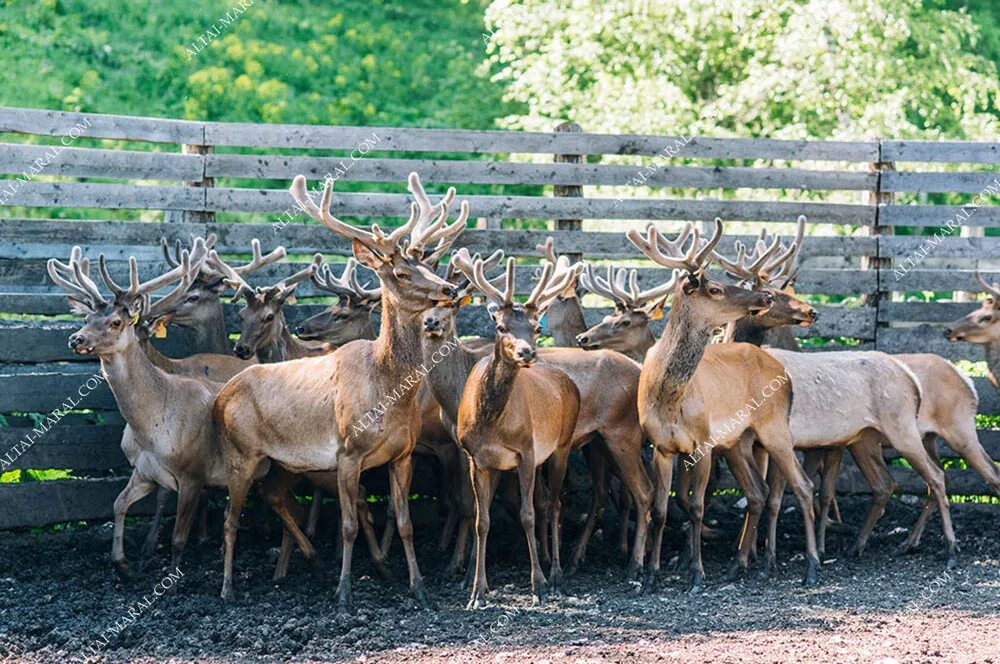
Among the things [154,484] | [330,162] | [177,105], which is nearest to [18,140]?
[177,105]

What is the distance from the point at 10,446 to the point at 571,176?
5074mm

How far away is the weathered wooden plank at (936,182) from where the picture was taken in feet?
43.5

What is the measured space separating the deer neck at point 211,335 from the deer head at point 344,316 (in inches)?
24.7

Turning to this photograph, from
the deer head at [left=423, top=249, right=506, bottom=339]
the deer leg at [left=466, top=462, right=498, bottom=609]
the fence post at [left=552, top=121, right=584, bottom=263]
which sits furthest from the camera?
the fence post at [left=552, top=121, right=584, bottom=263]

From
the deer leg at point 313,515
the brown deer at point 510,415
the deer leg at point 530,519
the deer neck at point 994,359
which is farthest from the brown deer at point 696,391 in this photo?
the deer neck at point 994,359

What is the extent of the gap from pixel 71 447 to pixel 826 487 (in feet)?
19.0

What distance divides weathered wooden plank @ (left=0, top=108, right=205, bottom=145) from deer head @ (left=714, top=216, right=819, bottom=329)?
14.5 feet

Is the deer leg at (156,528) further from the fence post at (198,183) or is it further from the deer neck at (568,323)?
the deer neck at (568,323)

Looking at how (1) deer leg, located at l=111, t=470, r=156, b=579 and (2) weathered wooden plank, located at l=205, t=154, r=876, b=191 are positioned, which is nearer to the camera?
(1) deer leg, located at l=111, t=470, r=156, b=579

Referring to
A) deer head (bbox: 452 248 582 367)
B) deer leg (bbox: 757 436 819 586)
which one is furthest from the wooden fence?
deer leg (bbox: 757 436 819 586)

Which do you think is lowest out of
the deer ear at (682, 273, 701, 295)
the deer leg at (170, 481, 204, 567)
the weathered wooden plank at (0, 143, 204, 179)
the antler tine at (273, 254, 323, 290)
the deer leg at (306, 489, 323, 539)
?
the deer leg at (306, 489, 323, 539)

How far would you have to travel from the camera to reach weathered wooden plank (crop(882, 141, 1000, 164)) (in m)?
13.3

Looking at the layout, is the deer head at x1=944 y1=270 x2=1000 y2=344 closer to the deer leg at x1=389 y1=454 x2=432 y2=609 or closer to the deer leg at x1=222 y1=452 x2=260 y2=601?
the deer leg at x1=389 y1=454 x2=432 y2=609

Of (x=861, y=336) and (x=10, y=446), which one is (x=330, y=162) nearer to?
(x=10, y=446)
